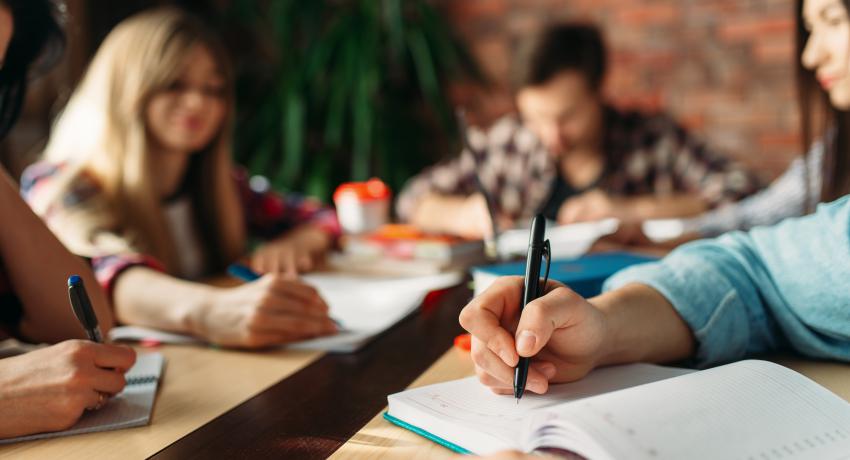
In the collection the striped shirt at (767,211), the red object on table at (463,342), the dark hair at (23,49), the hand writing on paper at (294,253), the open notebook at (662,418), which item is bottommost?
the striped shirt at (767,211)

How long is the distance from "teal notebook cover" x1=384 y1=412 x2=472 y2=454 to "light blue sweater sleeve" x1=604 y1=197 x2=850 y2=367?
0.28m

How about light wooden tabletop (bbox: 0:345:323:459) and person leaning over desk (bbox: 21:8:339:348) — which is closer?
light wooden tabletop (bbox: 0:345:323:459)

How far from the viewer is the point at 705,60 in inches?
113

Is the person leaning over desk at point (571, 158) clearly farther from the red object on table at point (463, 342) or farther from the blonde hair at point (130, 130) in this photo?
the red object on table at point (463, 342)

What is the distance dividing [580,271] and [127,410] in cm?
54

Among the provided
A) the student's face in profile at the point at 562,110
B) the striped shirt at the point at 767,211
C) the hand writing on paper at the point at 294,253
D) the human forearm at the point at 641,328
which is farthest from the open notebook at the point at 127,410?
the student's face in profile at the point at 562,110

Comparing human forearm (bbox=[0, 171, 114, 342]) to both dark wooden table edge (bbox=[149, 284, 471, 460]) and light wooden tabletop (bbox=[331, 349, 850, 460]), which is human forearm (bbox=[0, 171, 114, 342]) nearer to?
dark wooden table edge (bbox=[149, 284, 471, 460])

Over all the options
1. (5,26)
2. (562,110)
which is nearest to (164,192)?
(5,26)

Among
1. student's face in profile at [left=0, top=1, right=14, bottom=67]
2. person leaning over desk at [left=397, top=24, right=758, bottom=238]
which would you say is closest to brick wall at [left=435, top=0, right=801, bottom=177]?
person leaning over desk at [left=397, top=24, right=758, bottom=238]

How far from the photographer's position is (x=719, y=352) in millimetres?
683

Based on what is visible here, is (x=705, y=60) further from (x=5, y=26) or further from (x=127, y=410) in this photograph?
(x=127, y=410)

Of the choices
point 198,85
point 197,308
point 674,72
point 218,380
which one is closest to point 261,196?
point 198,85

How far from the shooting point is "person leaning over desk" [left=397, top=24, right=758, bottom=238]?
6.52ft

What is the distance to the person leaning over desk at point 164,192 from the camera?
97cm
